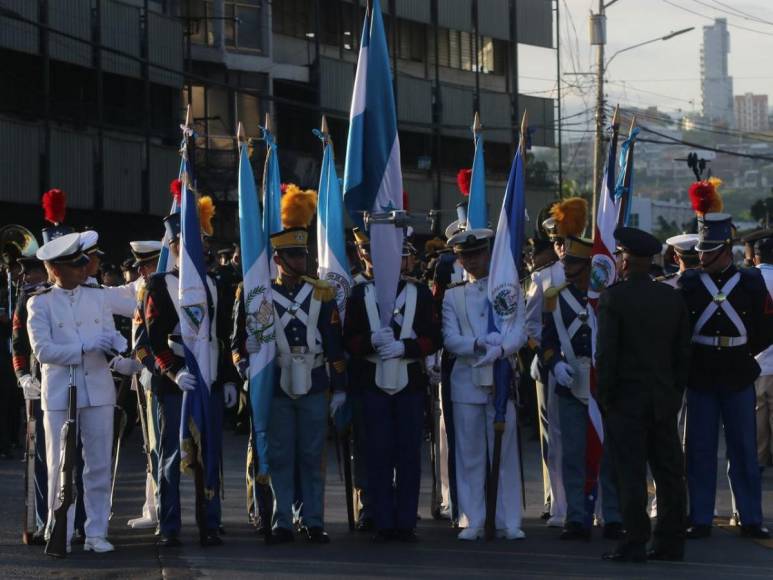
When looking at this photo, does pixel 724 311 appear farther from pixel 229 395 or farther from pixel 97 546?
pixel 97 546

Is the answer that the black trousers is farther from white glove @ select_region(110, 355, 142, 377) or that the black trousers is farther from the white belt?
white glove @ select_region(110, 355, 142, 377)

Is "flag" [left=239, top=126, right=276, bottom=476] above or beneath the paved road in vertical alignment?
above

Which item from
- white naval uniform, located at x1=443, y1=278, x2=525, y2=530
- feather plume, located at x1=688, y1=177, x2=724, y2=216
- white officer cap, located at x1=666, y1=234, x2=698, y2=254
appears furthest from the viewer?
white officer cap, located at x1=666, y1=234, x2=698, y2=254

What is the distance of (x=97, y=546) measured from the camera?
11.2 metres

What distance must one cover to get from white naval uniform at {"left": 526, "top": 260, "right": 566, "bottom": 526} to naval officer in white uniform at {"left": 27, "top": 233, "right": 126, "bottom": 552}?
10.0 feet

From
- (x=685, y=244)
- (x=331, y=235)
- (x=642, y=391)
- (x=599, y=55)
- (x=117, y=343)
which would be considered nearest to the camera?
(x=642, y=391)

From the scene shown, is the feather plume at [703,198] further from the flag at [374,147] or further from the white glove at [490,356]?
the flag at [374,147]

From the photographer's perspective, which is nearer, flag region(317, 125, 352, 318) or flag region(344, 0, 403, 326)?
flag region(344, 0, 403, 326)

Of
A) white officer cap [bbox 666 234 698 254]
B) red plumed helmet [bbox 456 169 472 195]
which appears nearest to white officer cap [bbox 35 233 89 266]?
white officer cap [bbox 666 234 698 254]

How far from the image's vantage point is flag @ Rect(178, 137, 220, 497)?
450 inches

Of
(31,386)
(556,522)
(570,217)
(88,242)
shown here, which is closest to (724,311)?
(570,217)

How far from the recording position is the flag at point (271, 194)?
44.0 ft

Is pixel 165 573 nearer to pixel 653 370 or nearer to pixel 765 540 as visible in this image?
pixel 653 370

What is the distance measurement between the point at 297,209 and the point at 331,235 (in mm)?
2004
